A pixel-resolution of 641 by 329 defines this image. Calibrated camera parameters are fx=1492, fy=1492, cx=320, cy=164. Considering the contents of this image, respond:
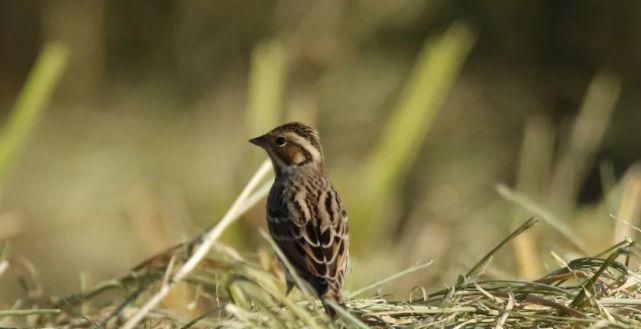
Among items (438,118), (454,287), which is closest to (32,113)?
(454,287)

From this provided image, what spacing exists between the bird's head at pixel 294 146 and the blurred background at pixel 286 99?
147 inches

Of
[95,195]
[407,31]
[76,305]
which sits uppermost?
[407,31]

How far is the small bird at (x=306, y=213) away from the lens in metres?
4.57

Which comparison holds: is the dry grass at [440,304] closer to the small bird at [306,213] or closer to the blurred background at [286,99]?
the small bird at [306,213]

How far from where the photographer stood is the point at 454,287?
387cm

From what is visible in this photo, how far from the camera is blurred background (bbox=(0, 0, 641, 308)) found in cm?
1000

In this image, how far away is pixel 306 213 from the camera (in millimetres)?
4977

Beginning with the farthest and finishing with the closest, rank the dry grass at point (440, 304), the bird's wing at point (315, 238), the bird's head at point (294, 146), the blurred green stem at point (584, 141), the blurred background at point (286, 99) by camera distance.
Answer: the blurred background at point (286, 99)
the blurred green stem at point (584, 141)
the bird's head at point (294, 146)
the bird's wing at point (315, 238)
the dry grass at point (440, 304)

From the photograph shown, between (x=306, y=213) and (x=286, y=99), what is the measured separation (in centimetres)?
519

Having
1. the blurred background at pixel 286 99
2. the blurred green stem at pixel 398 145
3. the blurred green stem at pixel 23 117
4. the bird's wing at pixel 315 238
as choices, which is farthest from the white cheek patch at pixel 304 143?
the blurred background at pixel 286 99

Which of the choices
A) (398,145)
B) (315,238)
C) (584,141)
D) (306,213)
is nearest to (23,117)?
(306,213)

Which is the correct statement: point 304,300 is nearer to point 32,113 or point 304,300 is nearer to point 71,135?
point 32,113

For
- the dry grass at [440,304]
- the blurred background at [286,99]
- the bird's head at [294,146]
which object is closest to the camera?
Answer: the dry grass at [440,304]

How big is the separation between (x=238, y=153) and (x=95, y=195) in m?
1.05
